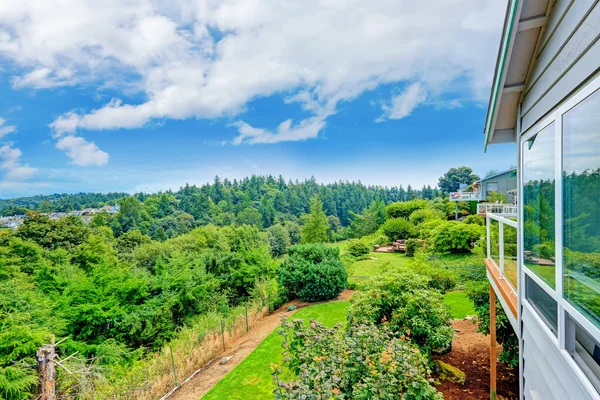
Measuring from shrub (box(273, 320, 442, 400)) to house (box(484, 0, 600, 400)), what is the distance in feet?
3.50

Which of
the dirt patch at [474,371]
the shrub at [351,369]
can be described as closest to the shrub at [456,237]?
the dirt patch at [474,371]

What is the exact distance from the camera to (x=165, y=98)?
2481cm

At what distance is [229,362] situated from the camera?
25.1 feet

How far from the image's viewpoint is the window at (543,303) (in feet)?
6.22

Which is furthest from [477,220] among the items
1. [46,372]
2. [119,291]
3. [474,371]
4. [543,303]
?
[46,372]

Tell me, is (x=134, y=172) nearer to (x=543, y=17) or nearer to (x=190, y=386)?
(x=190, y=386)

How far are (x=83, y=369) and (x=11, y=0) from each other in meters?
13.2

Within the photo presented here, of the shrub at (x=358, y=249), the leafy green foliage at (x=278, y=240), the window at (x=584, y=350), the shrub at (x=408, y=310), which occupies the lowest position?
the leafy green foliage at (x=278, y=240)

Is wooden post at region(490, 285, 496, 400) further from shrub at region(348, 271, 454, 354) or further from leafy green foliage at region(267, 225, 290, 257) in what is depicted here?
leafy green foliage at region(267, 225, 290, 257)

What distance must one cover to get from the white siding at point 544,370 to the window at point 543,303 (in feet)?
0.26

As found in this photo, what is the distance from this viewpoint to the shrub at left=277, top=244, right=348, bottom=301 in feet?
38.4

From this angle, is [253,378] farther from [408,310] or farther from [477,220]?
[477,220]

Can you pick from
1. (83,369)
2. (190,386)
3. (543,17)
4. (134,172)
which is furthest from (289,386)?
(134,172)

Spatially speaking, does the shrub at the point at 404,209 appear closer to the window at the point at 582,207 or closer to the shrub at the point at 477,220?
the shrub at the point at 477,220
